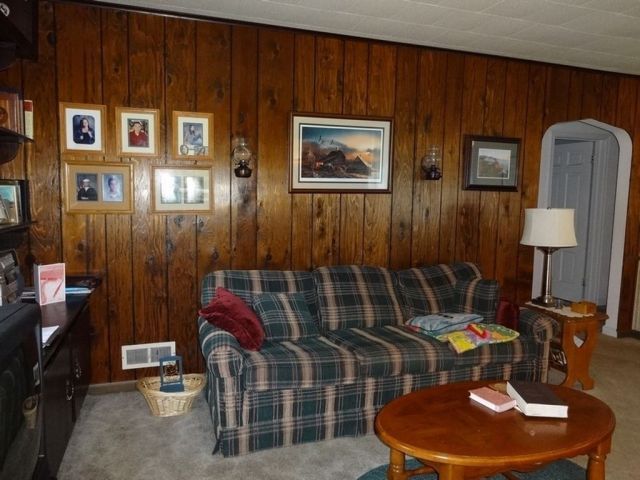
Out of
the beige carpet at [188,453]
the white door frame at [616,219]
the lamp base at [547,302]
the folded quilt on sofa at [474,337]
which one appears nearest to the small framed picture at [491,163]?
the white door frame at [616,219]

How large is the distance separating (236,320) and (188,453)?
0.71 metres

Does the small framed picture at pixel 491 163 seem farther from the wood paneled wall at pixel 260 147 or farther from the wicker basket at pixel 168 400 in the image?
the wicker basket at pixel 168 400

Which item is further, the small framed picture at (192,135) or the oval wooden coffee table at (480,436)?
the small framed picture at (192,135)

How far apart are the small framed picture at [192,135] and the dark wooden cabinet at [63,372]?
3.80 ft

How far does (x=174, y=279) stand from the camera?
130 inches

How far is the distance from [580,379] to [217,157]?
9.80 ft

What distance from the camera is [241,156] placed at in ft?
10.8

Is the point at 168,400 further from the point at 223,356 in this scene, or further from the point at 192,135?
the point at 192,135

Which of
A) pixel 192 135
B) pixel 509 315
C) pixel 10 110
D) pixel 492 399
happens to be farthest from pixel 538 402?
pixel 10 110

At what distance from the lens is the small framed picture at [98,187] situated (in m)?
3.04

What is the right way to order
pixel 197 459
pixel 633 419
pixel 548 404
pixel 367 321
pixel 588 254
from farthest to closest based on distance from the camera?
pixel 588 254
pixel 367 321
pixel 633 419
pixel 197 459
pixel 548 404

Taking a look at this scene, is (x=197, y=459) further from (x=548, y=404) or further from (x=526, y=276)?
(x=526, y=276)

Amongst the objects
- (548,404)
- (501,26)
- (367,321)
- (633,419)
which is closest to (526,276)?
(633,419)

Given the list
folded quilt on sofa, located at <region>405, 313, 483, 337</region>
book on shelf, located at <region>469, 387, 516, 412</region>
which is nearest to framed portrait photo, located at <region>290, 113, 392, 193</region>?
folded quilt on sofa, located at <region>405, 313, 483, 337</region>
